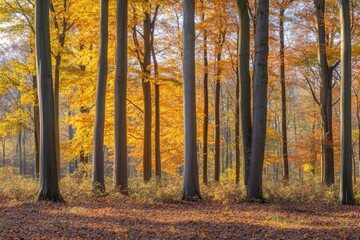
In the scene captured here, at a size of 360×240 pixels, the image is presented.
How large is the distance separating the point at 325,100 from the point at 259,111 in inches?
273

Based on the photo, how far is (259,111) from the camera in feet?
37.7

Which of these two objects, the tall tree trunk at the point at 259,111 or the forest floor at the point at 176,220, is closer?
the forest floor at the point at 176,220

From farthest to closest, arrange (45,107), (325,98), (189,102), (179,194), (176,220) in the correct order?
(325,98), (179,194), (189,102), (45,107), (176,220)

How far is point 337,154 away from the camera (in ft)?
91.9

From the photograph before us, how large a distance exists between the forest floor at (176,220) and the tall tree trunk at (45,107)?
0.61 m

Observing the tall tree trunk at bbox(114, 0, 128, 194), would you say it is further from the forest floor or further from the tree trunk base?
the tree trunk base

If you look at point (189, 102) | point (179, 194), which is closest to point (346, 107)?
point (189, 102)

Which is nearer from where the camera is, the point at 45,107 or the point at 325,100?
the point at 45,107

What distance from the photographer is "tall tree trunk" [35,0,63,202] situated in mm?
10555

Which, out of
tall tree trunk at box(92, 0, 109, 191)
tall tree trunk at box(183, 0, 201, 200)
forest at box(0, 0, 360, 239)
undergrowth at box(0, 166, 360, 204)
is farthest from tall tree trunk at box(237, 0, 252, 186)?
tall tree trunk at box(92, 0, 109, 191)

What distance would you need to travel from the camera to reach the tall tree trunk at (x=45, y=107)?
416 inches

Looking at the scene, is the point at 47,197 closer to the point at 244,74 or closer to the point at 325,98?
the point at 244,74

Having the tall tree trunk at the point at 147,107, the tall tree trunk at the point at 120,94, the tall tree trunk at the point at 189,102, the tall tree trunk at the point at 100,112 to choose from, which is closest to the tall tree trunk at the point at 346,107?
the tall tree trunk at the point at 189,102

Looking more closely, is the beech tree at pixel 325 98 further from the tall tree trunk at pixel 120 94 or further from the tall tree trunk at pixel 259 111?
the tall tree trunk at pixel 120 94
